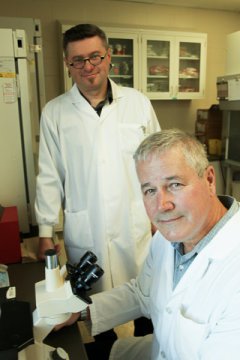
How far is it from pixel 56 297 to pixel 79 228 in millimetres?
707

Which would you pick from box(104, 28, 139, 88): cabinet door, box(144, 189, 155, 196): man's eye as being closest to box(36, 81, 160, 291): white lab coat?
box(144, 189, 155, 196): man's eye

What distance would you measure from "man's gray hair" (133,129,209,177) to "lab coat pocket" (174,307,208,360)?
0.36 m

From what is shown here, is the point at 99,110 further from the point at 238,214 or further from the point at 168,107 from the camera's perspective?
the point at 168,107

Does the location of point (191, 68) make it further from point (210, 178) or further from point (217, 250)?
point (217, 250)

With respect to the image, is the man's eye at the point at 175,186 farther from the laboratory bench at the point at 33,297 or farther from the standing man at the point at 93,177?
the standing man at the point at 93,177

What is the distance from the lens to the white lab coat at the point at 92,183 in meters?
1.36

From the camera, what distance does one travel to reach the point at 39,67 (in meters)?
2.67

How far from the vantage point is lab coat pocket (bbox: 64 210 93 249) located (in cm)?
137

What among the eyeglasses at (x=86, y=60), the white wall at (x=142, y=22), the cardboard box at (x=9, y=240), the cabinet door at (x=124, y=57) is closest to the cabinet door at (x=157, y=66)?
the cabinet door at (x=124, y=57)

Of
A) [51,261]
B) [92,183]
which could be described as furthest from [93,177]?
[51,261]

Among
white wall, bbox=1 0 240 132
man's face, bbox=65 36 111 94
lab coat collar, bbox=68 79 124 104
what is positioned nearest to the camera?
man's face, bbox=65 36 111 94

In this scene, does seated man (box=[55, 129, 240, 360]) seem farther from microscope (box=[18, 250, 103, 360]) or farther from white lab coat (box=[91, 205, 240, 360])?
microscope (box=[18, 250, 103, 360])

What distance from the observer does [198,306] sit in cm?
76

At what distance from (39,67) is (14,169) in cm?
146
